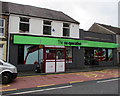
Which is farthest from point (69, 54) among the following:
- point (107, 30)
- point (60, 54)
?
point (107, 30)

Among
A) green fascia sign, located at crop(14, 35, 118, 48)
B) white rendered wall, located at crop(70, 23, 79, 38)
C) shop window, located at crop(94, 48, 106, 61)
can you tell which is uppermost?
white rendered wall, located at crop(70, 23, 79, 38)

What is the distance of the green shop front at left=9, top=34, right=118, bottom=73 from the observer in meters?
12.1

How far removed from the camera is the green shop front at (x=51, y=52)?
12094 millimetres

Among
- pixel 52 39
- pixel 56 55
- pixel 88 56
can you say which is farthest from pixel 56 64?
pixel 88 56

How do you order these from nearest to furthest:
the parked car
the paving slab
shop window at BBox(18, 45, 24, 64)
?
the paving slab → the parked car → shop window at BBox(18, 45, 24, 64)

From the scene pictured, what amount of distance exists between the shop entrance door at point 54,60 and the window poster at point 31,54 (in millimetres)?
2457

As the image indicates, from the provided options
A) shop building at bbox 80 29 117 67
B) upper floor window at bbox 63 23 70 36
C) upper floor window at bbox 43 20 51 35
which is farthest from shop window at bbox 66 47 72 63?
upper floor window at bbox 43 20 51 35

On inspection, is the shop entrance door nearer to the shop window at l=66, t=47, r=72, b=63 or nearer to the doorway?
the shop window at l=66, t=47, r=72, b=63

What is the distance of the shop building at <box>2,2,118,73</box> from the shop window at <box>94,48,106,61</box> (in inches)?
66.4

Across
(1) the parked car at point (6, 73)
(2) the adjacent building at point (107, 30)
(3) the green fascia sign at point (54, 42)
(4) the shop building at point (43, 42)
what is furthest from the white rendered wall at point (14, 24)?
(2) the adjacent building at point (107, 30)

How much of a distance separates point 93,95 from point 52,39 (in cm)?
975

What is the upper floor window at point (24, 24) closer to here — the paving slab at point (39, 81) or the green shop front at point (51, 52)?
the green shop front at point (51, 52)

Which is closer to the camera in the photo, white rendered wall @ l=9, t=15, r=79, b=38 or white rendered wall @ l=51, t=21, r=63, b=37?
white rendered wall @ l=9, t=15, r=79, b=38

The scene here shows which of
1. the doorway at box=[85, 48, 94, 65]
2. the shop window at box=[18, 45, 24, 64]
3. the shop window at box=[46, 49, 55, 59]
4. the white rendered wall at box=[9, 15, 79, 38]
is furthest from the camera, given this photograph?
the doorway at box=[85, 48, 94, 65]
